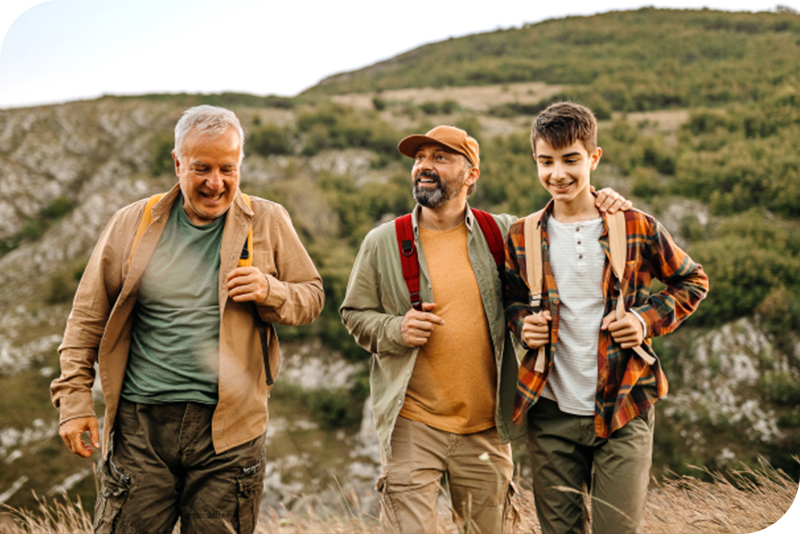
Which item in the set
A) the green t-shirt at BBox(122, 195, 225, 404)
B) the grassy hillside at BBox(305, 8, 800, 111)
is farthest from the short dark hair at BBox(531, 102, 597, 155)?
the grassy hillside at BBox(305, 8, 800, 111)

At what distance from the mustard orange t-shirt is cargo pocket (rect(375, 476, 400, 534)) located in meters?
0.38

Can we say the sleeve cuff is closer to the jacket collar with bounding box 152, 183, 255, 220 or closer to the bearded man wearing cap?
the jacket collar with bounding box 152, 183, 255, 220

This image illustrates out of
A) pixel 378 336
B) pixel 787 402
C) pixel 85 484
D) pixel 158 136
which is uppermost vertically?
pixel 158 136

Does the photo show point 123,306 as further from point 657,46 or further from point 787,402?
point 657,46

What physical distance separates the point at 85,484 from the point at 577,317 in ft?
44.8

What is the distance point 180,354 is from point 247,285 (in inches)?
18.9

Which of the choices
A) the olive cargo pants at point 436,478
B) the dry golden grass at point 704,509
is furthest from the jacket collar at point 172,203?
the dry golden grass at point 704,509

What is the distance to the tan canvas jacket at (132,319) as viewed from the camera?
93.7 inches

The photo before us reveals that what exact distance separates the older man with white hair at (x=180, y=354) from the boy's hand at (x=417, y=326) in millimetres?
551

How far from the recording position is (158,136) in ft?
86.9

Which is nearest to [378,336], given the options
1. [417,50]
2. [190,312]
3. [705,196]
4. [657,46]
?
[190,312]

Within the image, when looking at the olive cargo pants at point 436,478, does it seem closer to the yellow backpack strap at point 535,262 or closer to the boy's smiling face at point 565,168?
the yellow backpack strap at point 535,262

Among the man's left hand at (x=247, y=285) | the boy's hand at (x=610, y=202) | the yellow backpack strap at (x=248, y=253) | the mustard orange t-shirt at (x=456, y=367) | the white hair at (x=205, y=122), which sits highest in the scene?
the white hair at (x=205, y=122)

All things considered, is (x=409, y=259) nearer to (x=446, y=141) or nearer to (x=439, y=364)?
(x=439, y=364)
